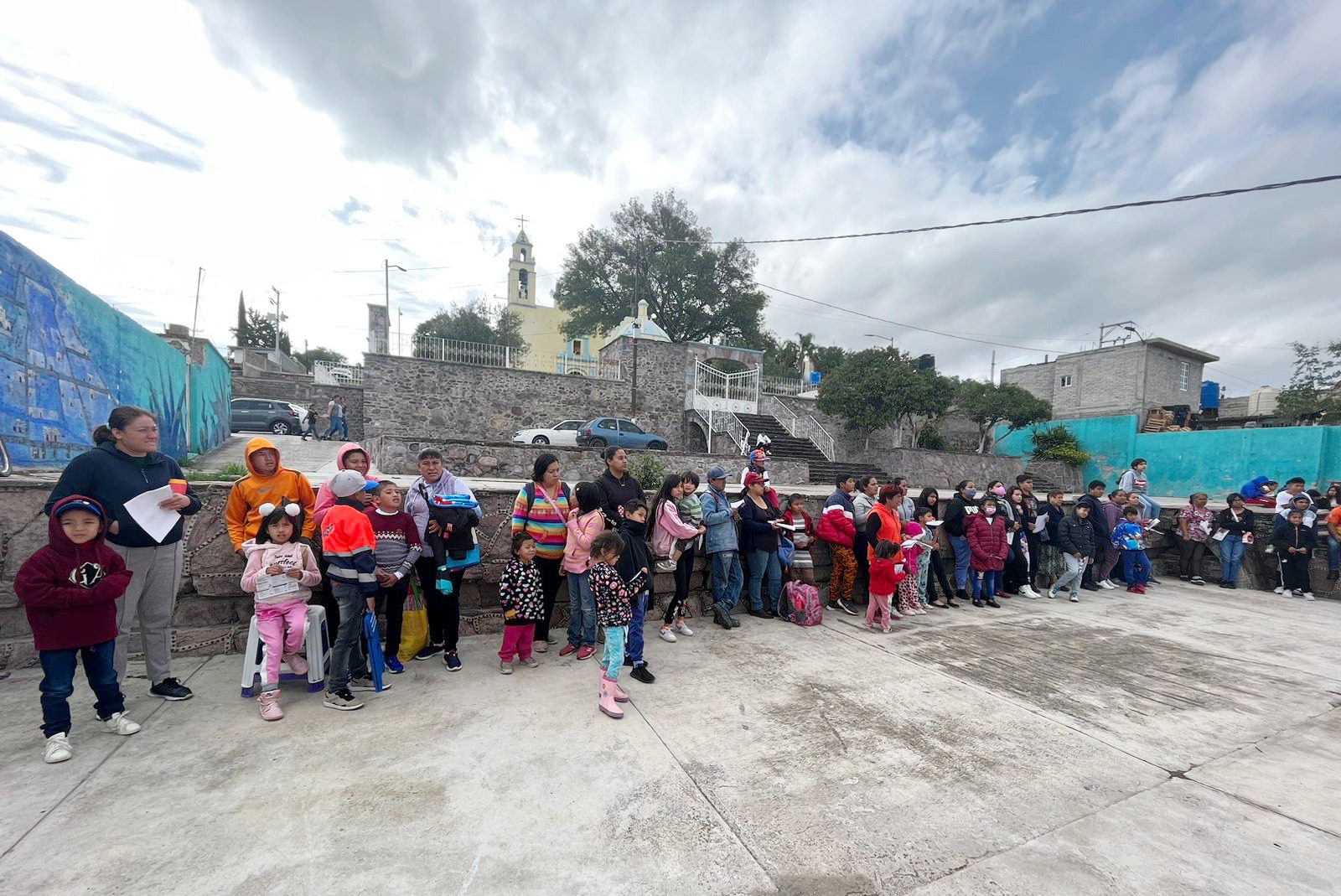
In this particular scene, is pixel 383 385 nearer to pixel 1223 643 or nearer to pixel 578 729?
pixel 578 729

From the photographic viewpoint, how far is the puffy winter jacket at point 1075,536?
22.7 feet

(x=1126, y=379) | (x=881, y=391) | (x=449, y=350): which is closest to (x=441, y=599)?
(x=449, y=350)

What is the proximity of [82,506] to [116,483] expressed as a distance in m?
0.35

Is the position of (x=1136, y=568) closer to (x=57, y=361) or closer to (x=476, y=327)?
(x=57, y=361)

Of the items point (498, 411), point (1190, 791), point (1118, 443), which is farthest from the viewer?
point (1118, 443)

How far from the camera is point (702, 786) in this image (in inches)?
102

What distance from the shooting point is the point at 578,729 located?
307 cm

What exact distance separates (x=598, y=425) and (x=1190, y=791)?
1488cm

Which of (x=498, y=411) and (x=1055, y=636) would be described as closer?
(x=1055, y=636)

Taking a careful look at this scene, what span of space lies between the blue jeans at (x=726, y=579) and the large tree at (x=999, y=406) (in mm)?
19190

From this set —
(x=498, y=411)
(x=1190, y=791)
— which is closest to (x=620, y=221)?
(x=498, y=411)

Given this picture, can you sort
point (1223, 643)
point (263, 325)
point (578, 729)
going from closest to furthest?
point (578, 729), point (1223, 643), point (263, 325)

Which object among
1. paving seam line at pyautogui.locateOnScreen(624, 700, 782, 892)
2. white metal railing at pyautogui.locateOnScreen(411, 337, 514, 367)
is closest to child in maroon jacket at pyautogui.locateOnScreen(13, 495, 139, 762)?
paving seam line at pyautogui.locateOnScreen(624, 700, 782, 892)

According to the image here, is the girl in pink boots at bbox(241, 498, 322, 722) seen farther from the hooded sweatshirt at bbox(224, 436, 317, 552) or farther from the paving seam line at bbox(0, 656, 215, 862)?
the paving seam line at bbox(0, 656, 215, 862)
